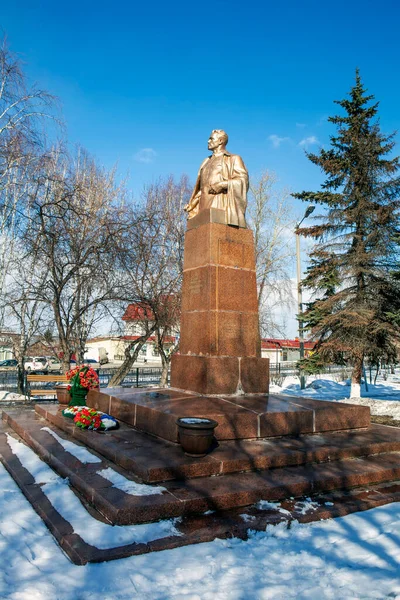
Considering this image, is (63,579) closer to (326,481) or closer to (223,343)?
(326,481)

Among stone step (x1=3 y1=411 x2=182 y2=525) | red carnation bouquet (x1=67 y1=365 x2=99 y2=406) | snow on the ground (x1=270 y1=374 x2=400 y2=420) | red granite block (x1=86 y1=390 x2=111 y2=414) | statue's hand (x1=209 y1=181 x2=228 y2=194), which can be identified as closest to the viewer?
stone step (x1=3 y1=411 x2=182 y2=525)

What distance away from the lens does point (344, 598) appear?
9.29ft

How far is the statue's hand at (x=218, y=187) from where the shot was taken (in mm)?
8641

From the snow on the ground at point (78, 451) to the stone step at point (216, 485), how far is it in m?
0.09

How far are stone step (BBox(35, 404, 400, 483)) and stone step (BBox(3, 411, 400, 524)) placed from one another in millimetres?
88

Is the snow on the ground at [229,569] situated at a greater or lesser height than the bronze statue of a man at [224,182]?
lesser

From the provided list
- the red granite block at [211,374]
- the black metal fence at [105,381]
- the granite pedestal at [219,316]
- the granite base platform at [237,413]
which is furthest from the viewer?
the black metal fence at [105,381]

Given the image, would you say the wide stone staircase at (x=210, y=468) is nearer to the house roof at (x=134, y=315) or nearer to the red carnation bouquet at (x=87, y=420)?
the red carnation bouquet at (x=87, y=420)

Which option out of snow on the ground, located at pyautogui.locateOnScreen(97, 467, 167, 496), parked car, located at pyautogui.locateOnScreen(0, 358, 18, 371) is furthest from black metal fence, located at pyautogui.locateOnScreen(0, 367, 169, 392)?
snow on the ground, located at pyautogui.locateOnScreen(97, 467, 167, 496)

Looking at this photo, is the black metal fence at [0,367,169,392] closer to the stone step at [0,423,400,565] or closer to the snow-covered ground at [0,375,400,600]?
the stone step at [0,423,400,565]

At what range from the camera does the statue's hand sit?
8641mm

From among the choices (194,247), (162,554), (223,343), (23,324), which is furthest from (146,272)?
(162,554)

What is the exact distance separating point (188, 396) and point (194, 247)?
297 cm

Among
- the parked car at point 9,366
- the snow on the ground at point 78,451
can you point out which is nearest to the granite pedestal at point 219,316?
Result: the snow on the ground at point 78,451
